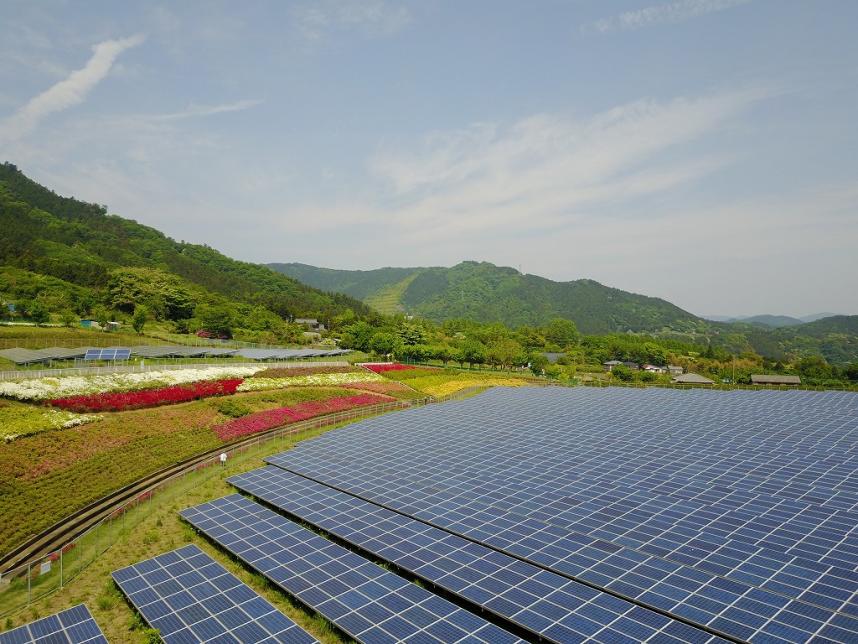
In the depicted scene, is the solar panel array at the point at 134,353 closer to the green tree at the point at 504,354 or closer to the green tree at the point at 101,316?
the green tree at the point at 101,316

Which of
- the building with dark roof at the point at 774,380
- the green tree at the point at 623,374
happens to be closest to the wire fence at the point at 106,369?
the green tree at the point at 623,374

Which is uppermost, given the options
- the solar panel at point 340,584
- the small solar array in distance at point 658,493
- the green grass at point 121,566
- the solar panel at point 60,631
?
the small solar array in distance at point 658,493

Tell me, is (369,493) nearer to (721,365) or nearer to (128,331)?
(128,331)

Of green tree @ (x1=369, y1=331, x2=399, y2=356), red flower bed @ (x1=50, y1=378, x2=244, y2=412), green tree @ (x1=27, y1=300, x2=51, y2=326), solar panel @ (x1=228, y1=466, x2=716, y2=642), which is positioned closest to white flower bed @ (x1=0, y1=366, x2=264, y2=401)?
red flower bed @ (x1=50, y1=378, x2=244, y2=412)

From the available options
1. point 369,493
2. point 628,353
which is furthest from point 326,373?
point 628,353

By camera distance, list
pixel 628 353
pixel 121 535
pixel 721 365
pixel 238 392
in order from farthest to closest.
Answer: pixel 628 353
pixel 721 365
pixel 238 392
pixel 121 535

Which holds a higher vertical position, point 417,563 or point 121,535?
point 417,563
